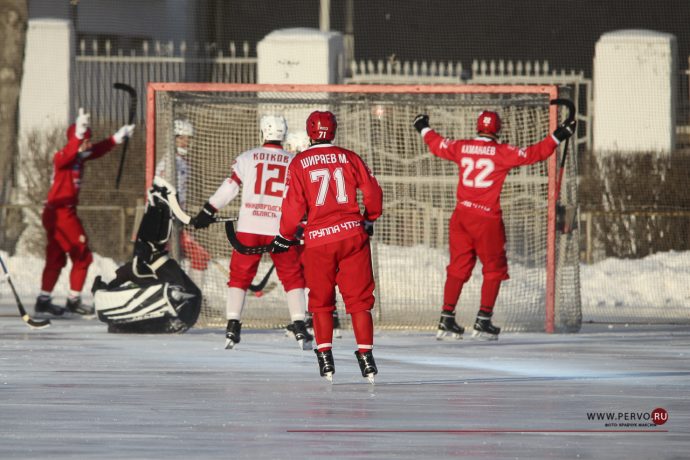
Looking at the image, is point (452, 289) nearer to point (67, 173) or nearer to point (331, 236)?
point (331, 236)

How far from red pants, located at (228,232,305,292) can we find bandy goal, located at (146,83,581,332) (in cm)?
164

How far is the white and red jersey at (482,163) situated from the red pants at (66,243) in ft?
10.5

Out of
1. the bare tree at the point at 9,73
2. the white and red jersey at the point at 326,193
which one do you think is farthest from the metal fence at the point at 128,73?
the white and red jersey at the point at 326,193

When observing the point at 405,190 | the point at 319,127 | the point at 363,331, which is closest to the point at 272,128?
the point at 319,127

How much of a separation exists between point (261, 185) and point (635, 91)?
30.0 ft

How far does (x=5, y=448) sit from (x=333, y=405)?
174cm

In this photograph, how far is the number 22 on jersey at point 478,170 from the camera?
413 inches

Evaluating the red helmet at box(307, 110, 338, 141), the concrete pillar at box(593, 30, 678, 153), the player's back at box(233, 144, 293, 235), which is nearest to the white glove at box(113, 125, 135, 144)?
the player's back at box(233, 144, 293, 235)

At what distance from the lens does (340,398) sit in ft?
24.3

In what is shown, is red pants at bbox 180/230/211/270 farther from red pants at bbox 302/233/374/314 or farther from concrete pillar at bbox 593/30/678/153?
concrete pillar at bbox 593/30/678/153

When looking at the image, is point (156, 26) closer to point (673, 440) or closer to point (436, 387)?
point (436, 387)

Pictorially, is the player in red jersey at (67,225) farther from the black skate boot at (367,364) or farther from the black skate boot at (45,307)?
the black skate boot at (367,364)

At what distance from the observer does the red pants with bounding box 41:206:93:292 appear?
12.3m

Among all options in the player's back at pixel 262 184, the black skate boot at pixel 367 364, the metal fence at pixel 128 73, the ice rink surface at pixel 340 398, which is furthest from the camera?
the metal fence at pixel 128 73
